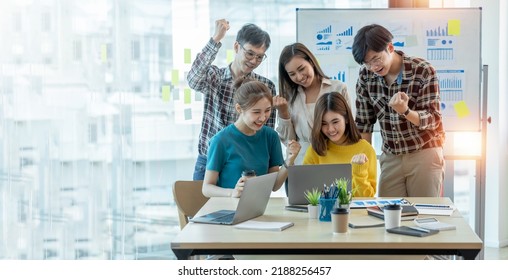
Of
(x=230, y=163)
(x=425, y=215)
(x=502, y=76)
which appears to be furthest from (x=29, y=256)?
(x=502, y=76)

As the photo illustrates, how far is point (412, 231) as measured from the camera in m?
→ 2.39

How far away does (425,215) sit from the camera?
108 inches

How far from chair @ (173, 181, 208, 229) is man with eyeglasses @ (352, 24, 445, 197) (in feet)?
2.85

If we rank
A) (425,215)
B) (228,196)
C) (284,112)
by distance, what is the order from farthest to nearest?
(284,112) < (228,196) < (425,215)

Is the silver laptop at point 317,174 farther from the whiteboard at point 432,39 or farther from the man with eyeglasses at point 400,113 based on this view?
the whiteboard at point 432,39

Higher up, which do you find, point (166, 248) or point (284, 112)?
point (284, 112)

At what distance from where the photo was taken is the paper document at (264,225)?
250cm

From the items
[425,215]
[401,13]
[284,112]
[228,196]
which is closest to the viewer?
[425,215]

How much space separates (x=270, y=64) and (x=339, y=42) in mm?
467

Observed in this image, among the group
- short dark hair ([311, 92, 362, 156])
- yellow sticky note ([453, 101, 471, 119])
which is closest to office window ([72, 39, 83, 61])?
short dark hair ([311, 92, 362, 156])

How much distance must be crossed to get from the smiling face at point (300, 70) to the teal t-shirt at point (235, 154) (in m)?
0.34

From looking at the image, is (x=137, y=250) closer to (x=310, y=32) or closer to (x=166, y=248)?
(x=166, y=248)

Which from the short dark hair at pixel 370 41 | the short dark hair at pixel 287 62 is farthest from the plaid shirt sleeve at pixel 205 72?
the short dark hair at pixel 370 41

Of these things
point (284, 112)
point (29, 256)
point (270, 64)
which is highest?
point (270, 64)
